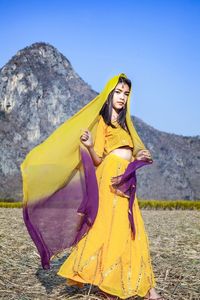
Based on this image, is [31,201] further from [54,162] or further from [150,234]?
[150,234]

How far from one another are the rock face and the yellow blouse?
116 feet

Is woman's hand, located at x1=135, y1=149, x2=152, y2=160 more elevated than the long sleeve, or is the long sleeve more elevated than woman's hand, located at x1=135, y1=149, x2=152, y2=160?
the long sleeve

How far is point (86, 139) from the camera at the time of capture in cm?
409

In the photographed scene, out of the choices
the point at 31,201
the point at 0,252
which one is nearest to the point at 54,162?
the point at 31,201

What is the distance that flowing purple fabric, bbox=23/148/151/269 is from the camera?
407 cm

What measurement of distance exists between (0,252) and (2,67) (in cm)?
4812

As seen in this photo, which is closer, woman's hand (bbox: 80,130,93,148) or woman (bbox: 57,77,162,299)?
Answer: woman (bbox: 57,77,162,299)

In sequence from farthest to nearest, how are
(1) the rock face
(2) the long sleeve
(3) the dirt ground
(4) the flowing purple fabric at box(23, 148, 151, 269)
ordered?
(1) the rock face, (3) the dirt ground, (2) the long sleeve, (4) the flowing purple fabric at box(23, 148, 151, 269)

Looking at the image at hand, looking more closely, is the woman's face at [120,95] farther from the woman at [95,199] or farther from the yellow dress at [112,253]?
the yellow dress at [112,253]

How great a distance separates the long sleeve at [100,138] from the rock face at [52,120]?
116 feet

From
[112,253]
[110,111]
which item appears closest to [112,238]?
[112,253]

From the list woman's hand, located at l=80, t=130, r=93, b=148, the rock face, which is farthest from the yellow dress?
the rock face

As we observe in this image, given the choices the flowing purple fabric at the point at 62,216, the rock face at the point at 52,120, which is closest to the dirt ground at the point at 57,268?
the flowing purple fabric at the point at 62,216

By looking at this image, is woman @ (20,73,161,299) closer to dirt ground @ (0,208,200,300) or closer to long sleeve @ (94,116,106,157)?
long sleeve @ (94,116,106,157)
